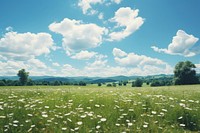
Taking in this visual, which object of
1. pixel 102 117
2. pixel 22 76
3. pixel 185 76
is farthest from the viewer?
pixel 22 76

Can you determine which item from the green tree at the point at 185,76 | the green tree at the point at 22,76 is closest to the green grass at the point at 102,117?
the green tree at the point at 185,76

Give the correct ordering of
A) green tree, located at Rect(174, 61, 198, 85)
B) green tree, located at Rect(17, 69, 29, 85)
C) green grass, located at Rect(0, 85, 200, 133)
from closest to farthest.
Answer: green grass, located at Rect(0, 85, 200, 133) → green tree, located at Rect(174, 61, 198, 85) → green tree, located at Rect(17, 69, 29, 85)

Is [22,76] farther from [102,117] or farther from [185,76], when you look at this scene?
[102,117]

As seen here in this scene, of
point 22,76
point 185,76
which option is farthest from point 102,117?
point 22,76

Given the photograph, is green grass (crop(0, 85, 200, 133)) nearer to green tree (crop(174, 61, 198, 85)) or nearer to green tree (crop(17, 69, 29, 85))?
green tree (crop(174, 61, 198, 85))

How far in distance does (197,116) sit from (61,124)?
6568 mm

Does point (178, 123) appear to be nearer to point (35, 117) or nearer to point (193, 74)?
point (35, 117)

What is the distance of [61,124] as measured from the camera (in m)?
9.33

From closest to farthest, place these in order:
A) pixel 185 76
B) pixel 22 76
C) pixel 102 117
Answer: pixel 102 117, pixel 185 76, pixel 22 76

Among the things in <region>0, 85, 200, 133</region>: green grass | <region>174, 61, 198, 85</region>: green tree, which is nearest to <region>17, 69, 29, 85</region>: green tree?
<region>174, 61, 198, 85</region>: green tree

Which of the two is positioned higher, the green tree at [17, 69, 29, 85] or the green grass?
the green tree at [17, 69, 29, 85]

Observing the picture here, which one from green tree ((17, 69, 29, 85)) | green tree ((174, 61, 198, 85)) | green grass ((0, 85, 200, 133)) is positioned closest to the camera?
green grass ((0, 85, 200, 133))

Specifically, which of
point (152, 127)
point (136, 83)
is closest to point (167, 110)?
point (152, 127)

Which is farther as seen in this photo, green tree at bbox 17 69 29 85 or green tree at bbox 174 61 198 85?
green tree at bbox 17 69 29 85
